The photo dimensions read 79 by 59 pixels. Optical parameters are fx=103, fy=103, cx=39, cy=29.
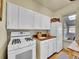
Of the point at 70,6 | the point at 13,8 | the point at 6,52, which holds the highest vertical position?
the point at 70,6

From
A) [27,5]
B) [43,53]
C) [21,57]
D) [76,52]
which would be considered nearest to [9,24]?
[21,57]

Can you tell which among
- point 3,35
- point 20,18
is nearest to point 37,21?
point 20,18

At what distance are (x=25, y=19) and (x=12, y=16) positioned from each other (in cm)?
59

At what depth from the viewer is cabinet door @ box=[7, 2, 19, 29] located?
254 centimetres

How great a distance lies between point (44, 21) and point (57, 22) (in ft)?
3.42

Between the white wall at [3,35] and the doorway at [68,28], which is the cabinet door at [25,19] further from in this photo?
the doorway at [68,28]

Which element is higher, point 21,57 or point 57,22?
point 57,22

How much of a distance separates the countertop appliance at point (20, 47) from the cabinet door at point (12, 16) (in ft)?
0.91

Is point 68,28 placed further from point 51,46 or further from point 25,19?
point 25,19

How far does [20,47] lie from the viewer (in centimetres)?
272

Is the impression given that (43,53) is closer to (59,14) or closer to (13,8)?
(13,8)

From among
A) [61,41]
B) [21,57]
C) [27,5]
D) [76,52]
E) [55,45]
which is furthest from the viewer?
[61,41]

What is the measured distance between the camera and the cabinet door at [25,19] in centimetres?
298

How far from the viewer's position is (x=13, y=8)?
2.66 meters
